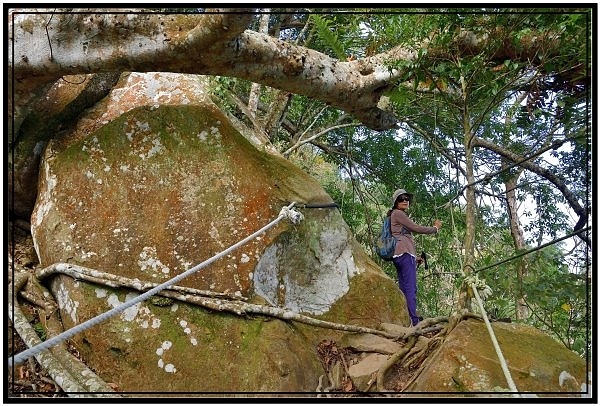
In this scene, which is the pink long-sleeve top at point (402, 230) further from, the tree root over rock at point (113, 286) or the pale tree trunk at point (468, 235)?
the pale tree trunk at point (468, 235)

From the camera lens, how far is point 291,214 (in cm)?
339

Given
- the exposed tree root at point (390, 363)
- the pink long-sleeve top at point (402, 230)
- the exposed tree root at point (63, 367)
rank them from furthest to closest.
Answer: the pink long-sleeve top at point (402, 230)
the exposed tree root at point (390, 363)
the exposed tree root at point (63, 367)

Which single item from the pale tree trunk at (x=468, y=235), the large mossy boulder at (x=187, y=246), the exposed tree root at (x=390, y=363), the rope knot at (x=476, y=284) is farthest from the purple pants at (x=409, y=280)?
the rope knot at (x=476, y=284)

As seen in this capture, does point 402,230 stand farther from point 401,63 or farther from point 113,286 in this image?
point 113,286

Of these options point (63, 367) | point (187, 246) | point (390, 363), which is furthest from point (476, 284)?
point (63, 367)

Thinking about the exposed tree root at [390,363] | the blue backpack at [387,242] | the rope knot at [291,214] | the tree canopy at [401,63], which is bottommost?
the exposed tree root at [390,363]

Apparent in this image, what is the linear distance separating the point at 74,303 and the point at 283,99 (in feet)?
12.0

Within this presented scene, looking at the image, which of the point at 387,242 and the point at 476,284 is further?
the point at 387,242

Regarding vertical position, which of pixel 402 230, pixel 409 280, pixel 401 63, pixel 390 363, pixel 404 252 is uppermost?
pixel 401 63

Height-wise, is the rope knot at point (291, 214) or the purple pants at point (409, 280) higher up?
the rope knot at point (291, 214)

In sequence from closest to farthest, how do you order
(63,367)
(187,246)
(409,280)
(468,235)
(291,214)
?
(63,367)
(468,235)
(187,246)
(291,214)
(409,280)

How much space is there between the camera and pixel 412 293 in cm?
402

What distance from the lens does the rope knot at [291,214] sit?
338 cm

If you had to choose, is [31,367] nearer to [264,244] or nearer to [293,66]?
[264,244]
